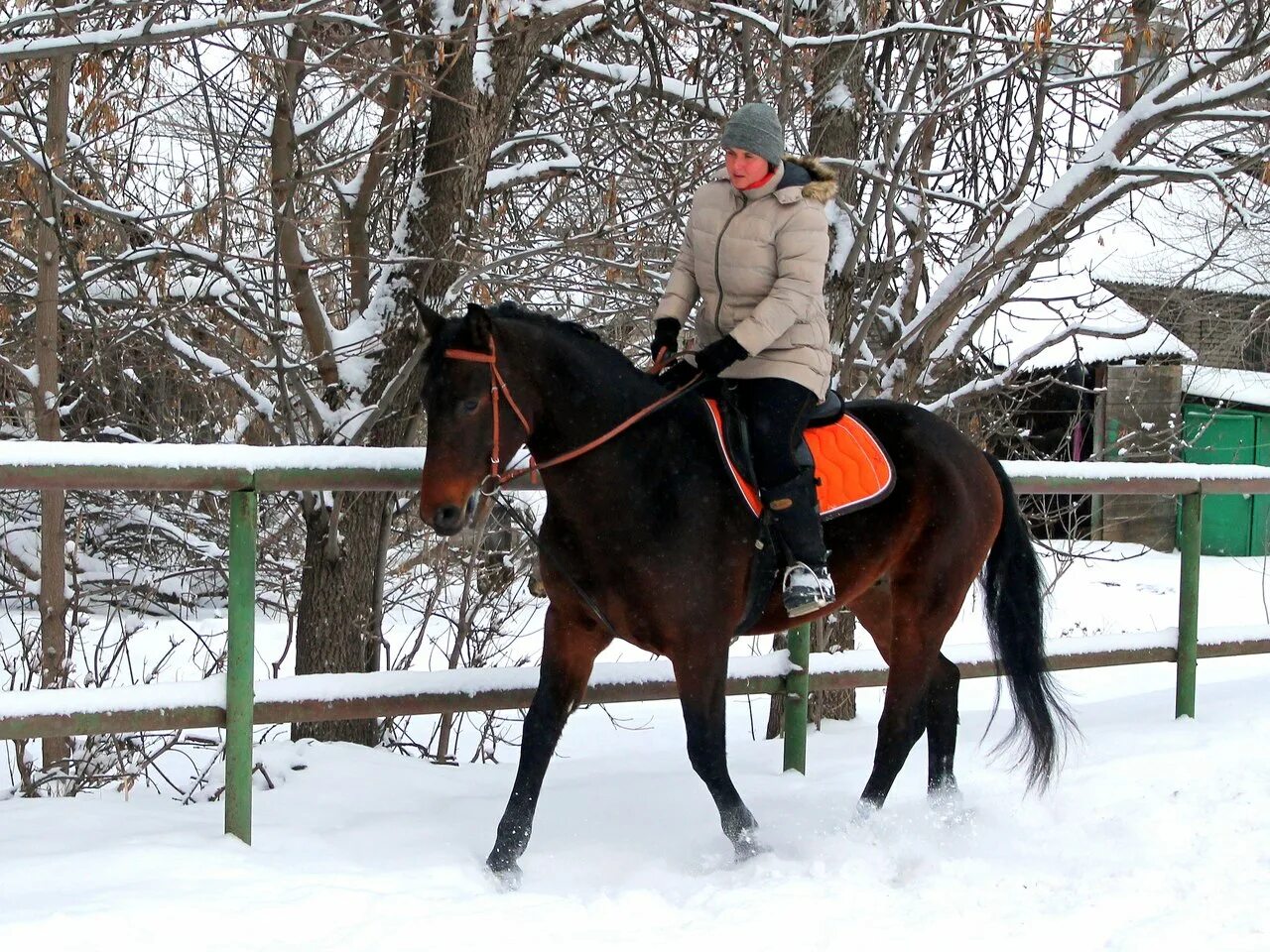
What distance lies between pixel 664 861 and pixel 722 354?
5.60 ft

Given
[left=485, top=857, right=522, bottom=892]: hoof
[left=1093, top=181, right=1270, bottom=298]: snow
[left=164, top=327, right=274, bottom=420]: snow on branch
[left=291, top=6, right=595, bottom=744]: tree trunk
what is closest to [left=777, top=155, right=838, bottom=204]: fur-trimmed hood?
[left=291, top=6, right=595, bottom=744]: tree trunk

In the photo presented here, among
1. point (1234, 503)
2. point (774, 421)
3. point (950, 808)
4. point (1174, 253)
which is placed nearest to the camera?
point (774, 421)

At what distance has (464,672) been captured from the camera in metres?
4.59

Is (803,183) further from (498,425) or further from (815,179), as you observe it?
(498,425)

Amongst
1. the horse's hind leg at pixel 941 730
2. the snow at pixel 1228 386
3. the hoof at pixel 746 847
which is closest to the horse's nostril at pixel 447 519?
the hoof at pixel 746 847

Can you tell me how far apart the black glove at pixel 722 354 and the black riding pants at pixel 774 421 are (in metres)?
0.18

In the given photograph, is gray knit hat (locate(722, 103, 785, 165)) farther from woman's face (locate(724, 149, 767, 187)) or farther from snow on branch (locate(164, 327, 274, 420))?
snow on branch (locate(164, 327, 274, 420))

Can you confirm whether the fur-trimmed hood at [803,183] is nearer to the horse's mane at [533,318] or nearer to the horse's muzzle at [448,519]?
the horse's mane at [533,318]

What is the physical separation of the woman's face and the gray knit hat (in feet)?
0.10

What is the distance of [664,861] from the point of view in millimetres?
4156

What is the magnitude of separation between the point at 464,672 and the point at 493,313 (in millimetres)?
1379

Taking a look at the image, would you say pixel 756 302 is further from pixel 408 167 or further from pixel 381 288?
pixel 408 167

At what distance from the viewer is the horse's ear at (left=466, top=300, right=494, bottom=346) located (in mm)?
3816

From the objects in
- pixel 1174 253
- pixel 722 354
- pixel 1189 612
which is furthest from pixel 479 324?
pixel 1174 253
